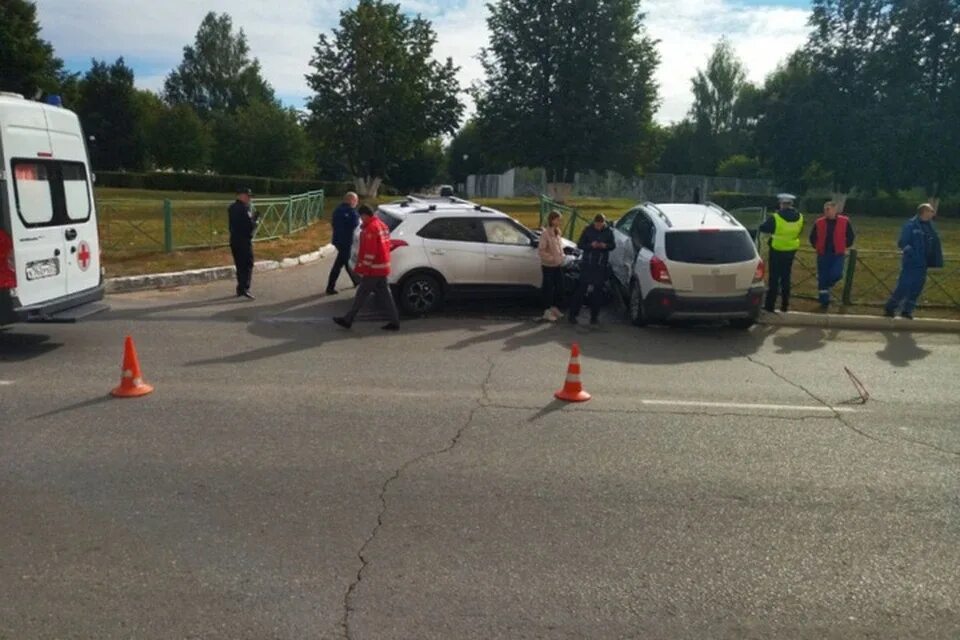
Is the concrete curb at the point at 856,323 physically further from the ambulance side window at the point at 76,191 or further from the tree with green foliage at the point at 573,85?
the tree with green foliage at the point at 573,85

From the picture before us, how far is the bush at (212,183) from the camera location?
48.6m

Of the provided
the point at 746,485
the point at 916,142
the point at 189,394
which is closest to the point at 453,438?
the point at 746,485

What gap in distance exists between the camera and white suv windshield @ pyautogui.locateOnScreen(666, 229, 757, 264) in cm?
1090

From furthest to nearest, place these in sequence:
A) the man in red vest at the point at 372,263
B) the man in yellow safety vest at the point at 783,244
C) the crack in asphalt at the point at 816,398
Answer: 1. the man in yellow safety vest at the point at 783,244
2. the man in red vest at the point at 372,263
3. the crack in asphalt at the point at 816,398

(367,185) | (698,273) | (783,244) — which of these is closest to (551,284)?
(698,273)

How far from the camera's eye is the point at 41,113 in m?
8.89

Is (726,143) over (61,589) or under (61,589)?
over

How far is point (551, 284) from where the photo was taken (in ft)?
38.7

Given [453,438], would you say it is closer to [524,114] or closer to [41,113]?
[41,113]

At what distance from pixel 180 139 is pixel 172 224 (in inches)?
1974

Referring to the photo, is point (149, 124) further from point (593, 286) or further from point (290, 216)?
point (593, 286)

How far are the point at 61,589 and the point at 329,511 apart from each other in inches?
58.3

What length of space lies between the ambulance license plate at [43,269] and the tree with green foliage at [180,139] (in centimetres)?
5844

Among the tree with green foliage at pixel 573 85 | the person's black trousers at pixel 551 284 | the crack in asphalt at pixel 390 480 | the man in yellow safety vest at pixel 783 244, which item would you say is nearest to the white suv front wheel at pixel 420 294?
the person's black trousers at pixel 551 284
